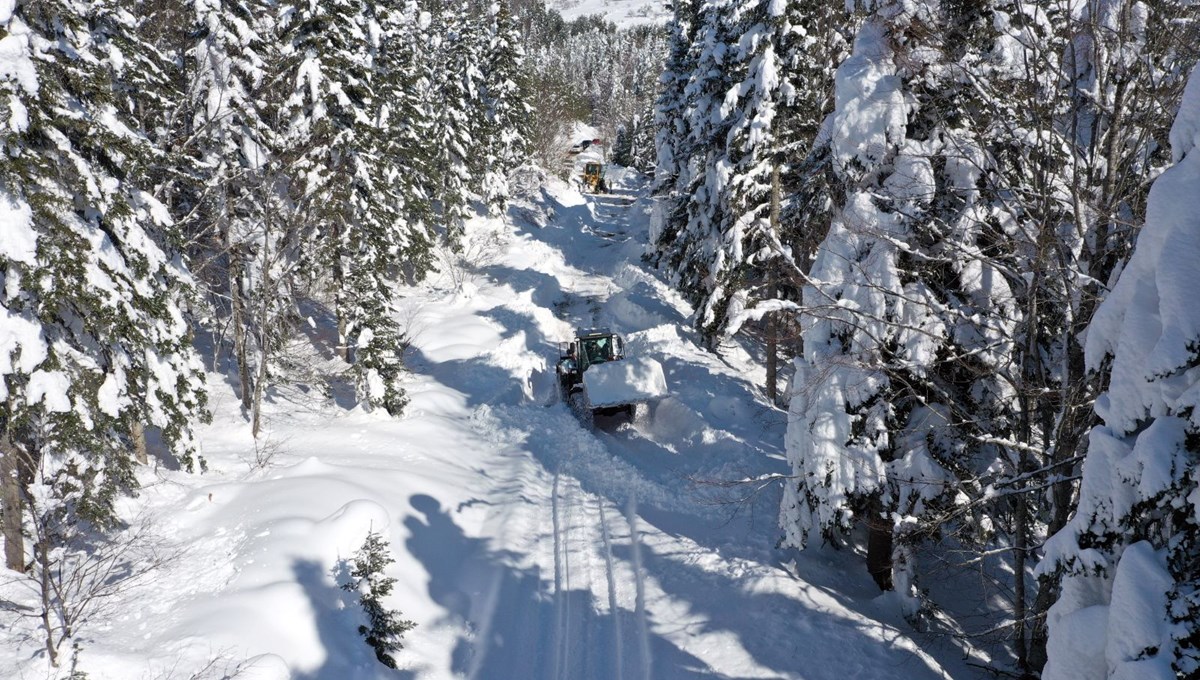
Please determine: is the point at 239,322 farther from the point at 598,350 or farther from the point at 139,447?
the point at 598,350

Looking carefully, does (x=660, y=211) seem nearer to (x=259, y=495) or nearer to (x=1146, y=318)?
(x=259, y=495)

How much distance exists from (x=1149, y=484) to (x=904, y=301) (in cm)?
563

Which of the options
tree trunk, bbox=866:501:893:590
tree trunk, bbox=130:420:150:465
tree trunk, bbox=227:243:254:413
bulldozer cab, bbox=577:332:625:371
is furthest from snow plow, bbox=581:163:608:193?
tree trunk, bbox=866:501:893:590

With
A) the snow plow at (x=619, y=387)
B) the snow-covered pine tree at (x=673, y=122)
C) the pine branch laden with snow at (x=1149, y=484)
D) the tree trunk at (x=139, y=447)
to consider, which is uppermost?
the snow-covered pine tree at (x=673, y=122)

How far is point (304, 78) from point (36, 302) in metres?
12.0

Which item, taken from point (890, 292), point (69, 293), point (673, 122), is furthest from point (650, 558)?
point (673, 122)

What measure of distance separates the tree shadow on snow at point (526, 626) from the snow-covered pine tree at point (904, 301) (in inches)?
137

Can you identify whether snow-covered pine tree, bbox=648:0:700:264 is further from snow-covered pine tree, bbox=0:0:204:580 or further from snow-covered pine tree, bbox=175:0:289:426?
snow-covered pine tree, bbox=0:0:204:580

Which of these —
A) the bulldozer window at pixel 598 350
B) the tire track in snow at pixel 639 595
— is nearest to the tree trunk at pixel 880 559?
the tire track in snow at pixel 639 595

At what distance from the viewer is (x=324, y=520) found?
430 inches

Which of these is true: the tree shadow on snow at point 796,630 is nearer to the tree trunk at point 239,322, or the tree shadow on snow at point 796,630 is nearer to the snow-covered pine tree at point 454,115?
the tree trunk at point 239,322

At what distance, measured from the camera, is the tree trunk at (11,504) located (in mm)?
8844

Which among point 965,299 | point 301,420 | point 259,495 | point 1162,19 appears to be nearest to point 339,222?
point 301,420

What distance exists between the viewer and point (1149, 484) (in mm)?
3686
